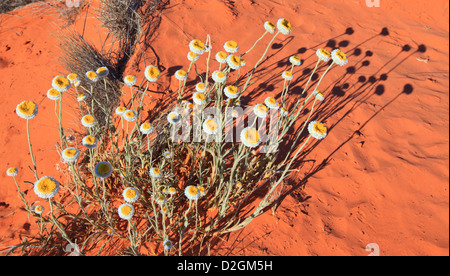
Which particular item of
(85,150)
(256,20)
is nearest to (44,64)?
(85,150)

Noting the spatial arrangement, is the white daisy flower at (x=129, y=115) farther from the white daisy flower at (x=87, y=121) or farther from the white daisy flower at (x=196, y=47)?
A: the white daisy flower at (x=196, y=47)

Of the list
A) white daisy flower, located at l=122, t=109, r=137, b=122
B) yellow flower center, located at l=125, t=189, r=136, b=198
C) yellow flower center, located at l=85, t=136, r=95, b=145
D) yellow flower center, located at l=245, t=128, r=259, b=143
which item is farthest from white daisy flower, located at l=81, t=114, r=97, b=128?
yellow flower center, located at l=245, t=128, r=259, b=143

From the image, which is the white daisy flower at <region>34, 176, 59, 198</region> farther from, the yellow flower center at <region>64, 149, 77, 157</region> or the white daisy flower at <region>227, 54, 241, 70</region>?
the white daisy flower at <region>227, 54, 241, 70</region>

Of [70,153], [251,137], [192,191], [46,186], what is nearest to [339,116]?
[251,137]

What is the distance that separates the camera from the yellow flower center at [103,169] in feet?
5.62

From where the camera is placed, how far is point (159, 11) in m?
4.36

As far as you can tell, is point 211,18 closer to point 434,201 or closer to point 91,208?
point 91,208

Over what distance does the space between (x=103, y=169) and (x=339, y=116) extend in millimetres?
2937

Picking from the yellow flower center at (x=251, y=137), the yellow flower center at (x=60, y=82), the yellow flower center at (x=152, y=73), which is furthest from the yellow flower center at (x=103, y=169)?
the yellow flower center at (x=251, y=137)

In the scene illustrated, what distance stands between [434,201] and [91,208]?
351cm

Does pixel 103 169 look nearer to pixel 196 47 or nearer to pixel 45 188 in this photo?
pixel 45 188

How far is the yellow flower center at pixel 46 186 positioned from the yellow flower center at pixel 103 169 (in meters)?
0.26

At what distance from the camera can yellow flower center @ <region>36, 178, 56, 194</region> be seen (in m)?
1.55

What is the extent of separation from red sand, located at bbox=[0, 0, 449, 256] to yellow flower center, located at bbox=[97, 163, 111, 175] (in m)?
1.24
